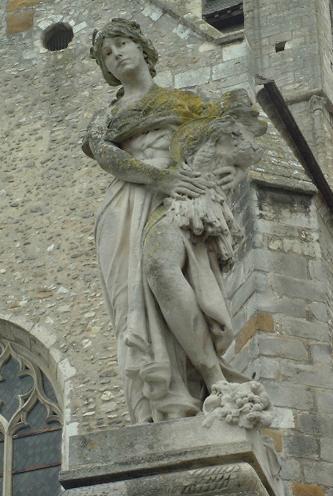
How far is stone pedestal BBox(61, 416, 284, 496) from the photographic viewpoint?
542 cm

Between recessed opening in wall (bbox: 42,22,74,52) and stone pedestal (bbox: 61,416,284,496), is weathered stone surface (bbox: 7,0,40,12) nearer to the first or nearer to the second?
recessed opening in wall (bbox: 42,22,74,52)

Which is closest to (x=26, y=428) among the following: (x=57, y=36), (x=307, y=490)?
(x=57, y=36)

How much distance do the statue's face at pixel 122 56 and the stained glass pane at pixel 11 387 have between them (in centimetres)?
630

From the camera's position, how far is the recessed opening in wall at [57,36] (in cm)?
1419

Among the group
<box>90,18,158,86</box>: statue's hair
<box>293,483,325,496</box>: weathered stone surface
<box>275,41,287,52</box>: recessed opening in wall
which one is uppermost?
<box>275,41,287,52</box>: recessed opening in wall

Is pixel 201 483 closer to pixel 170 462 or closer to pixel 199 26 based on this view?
pixel 170 462

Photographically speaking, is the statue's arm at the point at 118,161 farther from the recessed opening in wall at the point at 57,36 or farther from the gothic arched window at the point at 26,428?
the recessed opening in wall at the point at 57,36

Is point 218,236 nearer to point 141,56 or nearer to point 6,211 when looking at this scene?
point 141,56

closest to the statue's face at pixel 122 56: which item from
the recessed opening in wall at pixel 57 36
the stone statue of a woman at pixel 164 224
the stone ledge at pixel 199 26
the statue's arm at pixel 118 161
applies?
→ the stone statue of a woman at pixel 164 224

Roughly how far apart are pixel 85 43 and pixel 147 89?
24.5 ft

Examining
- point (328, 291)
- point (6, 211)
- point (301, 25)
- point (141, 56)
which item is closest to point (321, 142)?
point (301, 25)

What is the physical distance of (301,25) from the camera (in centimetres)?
1909

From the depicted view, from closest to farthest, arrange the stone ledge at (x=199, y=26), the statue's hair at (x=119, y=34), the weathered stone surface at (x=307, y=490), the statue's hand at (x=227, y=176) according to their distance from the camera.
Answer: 1. the statue's hand at (x=227, y=176)
2. the statue's hair at (x=119, y=34)
3. the weathered stone surface at (x=307, y=490)
4. the stone ledge at (x=199, y=26)

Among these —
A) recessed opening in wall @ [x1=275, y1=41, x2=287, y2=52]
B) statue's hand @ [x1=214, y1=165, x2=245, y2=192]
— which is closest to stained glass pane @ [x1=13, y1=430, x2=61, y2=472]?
statue's hand @ [x1=214, y1=165, x2=245, y2=192]
